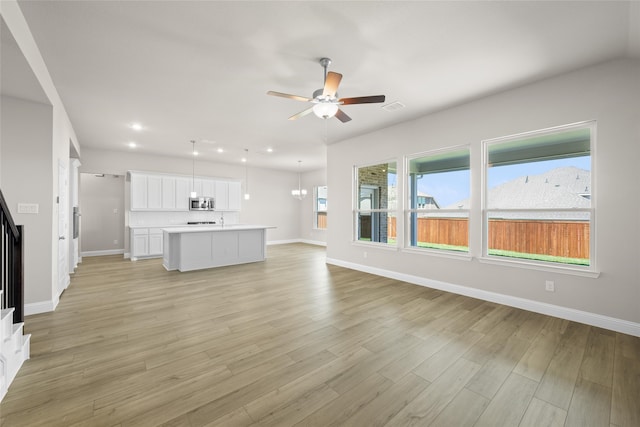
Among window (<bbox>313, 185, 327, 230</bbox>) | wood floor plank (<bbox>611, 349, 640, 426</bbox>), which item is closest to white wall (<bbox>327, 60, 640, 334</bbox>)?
wood floor plank (<bbox>611, 349, 640, 426</bbox>)

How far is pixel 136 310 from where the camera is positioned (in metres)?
3.44

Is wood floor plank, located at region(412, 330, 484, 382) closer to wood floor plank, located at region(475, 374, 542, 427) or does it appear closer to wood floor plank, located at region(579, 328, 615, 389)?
wood floor plank, located at region(475, 374, 542, 427)

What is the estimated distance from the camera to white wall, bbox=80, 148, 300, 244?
23.4 feet

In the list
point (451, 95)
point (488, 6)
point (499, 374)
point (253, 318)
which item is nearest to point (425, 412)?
point (499, 374)

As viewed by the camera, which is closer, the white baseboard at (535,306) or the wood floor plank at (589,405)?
the wood floor plank at (589,405)

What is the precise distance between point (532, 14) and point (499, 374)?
296cm

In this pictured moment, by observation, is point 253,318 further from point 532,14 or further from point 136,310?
point 532,14

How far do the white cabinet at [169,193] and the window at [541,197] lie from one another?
7511 millimetres

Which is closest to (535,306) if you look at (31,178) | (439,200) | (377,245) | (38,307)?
(439,200)

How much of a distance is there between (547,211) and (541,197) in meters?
0.20

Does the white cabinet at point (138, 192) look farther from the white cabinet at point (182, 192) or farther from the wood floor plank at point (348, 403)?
the wood floor plank at point (348, 403)

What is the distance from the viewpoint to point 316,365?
7.37 feet

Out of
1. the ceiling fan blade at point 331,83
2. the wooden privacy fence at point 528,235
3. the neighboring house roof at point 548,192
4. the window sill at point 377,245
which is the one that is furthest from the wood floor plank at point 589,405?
the window sill at point 377,245

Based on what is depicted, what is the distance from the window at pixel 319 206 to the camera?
409 inches
